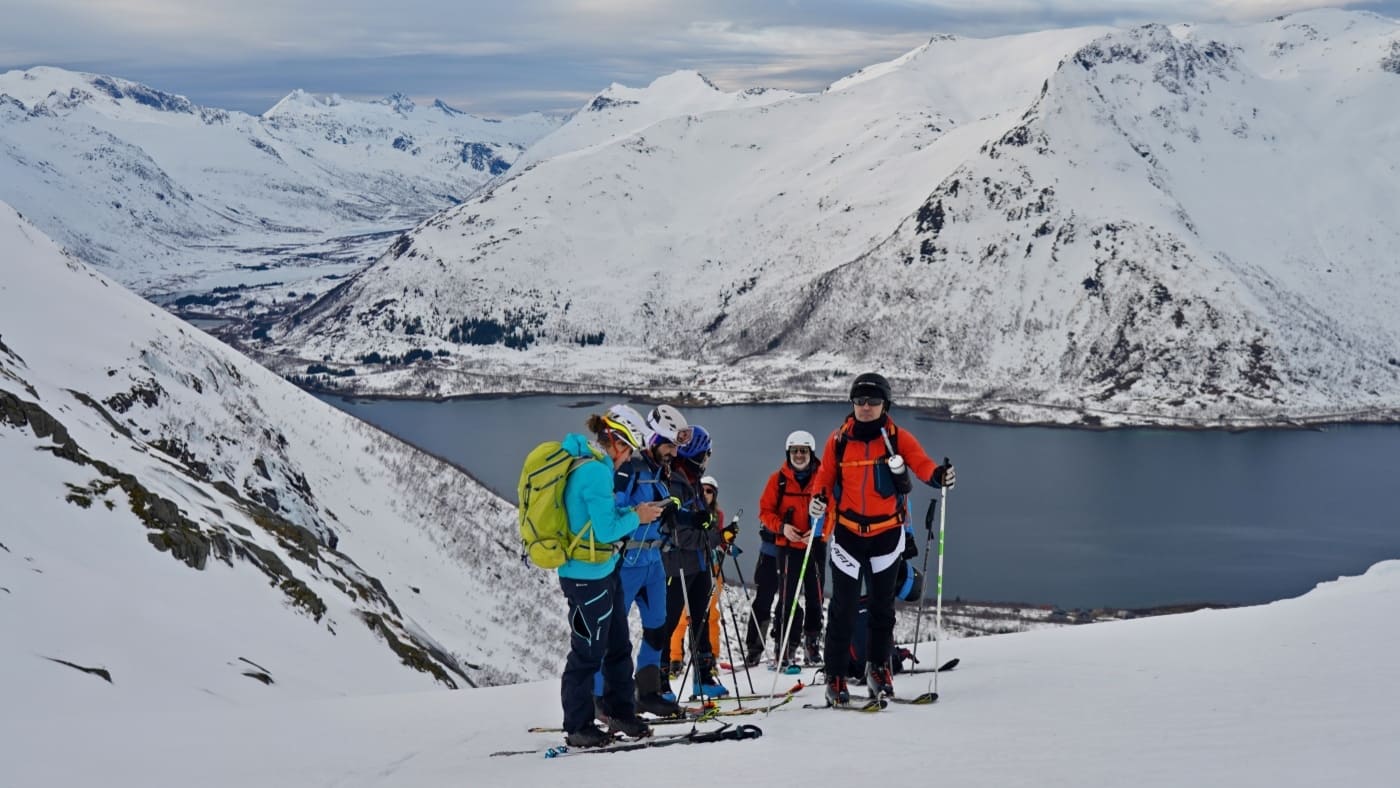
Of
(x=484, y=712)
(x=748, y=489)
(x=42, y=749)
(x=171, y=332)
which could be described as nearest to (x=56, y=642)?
(x=42, y=749)

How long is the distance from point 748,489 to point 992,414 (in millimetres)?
74250

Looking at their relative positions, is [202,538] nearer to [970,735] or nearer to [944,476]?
[944,476]

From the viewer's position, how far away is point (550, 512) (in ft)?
29.8

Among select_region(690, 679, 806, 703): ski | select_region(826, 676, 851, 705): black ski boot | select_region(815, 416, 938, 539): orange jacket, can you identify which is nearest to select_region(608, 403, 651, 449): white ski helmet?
select_region(815, 416, 938, 539): orange jacket

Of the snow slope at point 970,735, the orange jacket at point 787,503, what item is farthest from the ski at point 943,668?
the orange jacket at point 787,503

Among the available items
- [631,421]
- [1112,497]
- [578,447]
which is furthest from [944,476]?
[1112,497]

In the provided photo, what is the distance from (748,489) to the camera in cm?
9281

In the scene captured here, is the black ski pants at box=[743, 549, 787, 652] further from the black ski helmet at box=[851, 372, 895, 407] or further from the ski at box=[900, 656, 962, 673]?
the black ski helmet at box=[851, 372, 895, 407]

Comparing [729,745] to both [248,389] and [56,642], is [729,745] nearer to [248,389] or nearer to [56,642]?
[56,642]

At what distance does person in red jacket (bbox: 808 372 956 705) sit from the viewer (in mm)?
10242

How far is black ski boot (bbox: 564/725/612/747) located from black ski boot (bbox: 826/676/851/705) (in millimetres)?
2349

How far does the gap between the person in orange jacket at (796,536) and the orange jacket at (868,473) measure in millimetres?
2069

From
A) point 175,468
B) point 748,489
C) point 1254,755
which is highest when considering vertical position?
point 1254,755

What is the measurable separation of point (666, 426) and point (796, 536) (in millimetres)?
2755
